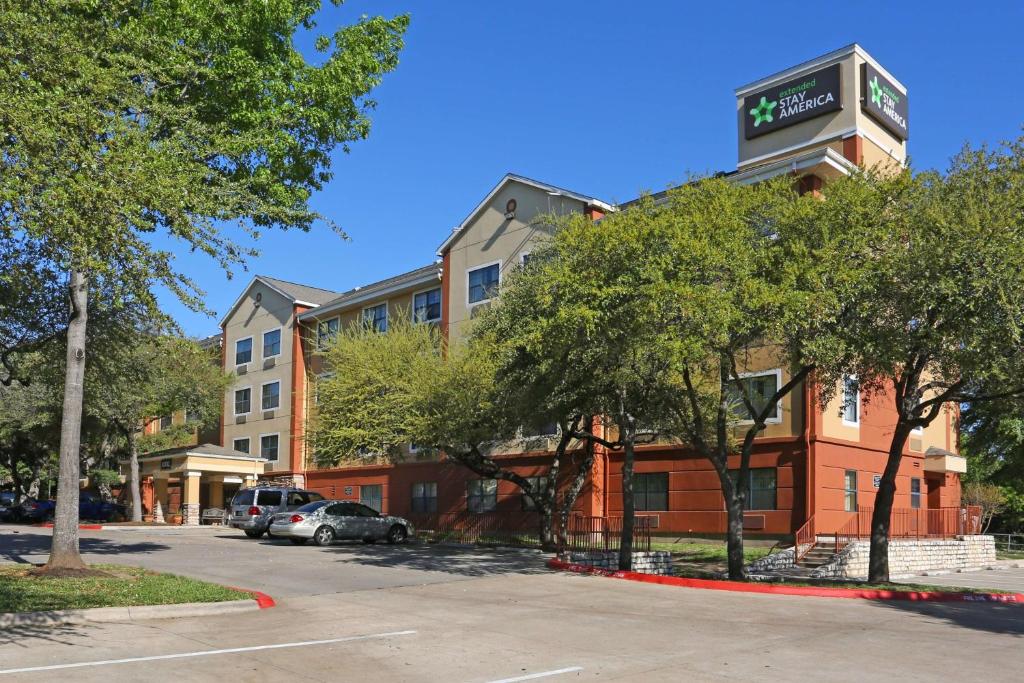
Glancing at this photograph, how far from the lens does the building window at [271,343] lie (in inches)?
1955

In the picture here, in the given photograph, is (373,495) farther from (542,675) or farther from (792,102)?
(542,675)

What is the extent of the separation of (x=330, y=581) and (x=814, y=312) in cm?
1032

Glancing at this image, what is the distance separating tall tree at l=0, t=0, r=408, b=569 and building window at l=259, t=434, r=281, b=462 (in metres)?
29.8

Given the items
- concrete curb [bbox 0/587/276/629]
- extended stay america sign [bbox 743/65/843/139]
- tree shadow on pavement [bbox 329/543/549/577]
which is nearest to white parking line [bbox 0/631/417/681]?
concrete curb [bbox 0/587/276/629]

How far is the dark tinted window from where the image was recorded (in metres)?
34.7

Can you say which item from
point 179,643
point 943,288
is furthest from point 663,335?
point 179,643

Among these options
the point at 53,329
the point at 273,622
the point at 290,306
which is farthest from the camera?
the point at 290,306

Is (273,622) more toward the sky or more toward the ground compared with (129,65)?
more toward the ground

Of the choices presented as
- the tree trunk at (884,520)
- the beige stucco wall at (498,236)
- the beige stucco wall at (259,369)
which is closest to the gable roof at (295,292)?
the beige stucco wall at (259,369)

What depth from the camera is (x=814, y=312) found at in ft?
54.7

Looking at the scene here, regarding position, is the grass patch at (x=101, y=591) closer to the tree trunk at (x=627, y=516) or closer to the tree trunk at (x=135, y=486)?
the tree trunk at (x=627, y=516)

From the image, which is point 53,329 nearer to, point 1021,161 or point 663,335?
point 663,335

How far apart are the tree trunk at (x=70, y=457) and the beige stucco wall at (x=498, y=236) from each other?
17.7 m

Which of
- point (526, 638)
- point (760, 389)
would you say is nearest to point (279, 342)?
point (760, 389)
